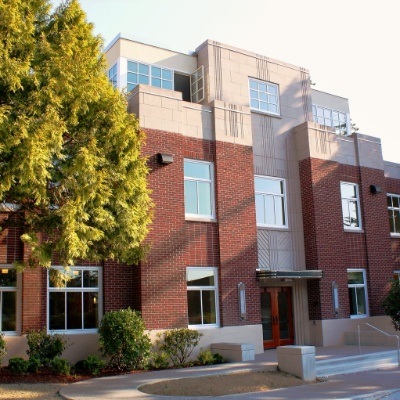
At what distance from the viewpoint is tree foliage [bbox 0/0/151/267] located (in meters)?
9.88

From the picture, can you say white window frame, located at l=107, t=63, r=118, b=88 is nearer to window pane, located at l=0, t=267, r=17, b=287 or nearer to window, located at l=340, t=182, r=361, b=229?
window pane, located at l=0, t=267, r=17, b=287

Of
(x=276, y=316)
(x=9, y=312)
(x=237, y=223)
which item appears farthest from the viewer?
(x=276, y=316)

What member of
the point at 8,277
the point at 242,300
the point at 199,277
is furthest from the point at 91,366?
the point at 242,300

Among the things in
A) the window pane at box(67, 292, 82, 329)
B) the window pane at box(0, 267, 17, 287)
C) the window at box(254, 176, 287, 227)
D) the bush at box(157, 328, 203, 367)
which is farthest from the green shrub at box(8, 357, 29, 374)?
the window at box(254, 176, 287, 227)

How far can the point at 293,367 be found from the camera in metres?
13.0

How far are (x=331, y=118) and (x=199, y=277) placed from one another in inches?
542

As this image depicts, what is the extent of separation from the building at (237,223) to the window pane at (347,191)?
0.07m

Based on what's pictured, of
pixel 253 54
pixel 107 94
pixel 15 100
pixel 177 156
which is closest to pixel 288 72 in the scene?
pixel 253 54

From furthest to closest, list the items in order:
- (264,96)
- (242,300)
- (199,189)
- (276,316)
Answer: (264,96), (276,316), (199,189), (242,300)

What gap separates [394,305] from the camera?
1920 cm

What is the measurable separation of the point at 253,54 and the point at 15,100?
39.0 ft

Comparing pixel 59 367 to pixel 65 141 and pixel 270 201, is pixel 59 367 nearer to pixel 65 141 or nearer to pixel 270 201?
pixel 65 141

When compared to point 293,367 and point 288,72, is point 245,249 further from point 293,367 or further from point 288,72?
point 288,72

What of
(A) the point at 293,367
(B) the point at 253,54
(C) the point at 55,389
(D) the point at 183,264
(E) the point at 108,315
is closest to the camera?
(C) the point at 55,389
